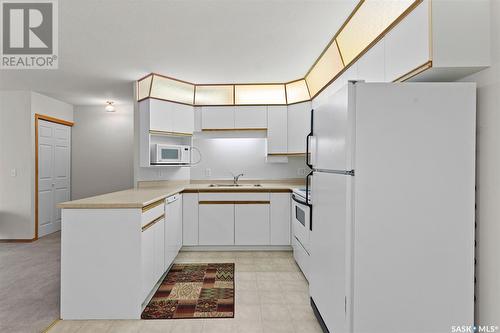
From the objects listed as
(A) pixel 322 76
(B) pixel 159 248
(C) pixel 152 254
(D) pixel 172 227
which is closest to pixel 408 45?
(A) pixel 322 76

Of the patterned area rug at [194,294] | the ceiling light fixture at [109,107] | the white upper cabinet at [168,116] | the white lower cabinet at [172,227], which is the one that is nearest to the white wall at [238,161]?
the white upper cabinet at [168,116]

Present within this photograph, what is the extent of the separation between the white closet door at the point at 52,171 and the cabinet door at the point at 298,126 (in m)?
4.25

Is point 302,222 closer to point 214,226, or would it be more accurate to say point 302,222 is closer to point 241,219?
point 241,219

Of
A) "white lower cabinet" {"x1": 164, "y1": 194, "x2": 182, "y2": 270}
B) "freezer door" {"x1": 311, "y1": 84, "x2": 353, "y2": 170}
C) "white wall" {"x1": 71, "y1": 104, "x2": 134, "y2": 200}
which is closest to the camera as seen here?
"freezer door" {"x1": 311, "y1": 84, "x2": 353, "y2": 170}

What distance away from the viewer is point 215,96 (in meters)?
4.51

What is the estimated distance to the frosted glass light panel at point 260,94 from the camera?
4.49 metres

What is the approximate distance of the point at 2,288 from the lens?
Answer: 2.93m

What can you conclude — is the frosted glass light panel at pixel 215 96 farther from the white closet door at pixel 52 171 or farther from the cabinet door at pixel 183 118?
the white closet door at pixel 52 171

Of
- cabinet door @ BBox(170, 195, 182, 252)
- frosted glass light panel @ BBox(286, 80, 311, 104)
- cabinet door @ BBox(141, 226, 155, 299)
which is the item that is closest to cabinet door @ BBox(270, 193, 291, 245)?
cabinet door @ BBox(170, 195, 182, 252)

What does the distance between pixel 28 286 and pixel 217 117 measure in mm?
3037

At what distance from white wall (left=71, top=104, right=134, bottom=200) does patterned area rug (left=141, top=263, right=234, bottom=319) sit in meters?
3.45

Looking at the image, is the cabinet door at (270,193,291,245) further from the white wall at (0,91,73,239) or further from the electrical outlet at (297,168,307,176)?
the white wall at (0,91,73,239)

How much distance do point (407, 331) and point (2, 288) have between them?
361 cm

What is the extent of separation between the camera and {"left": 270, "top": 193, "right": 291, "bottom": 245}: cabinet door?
13.4 feet
